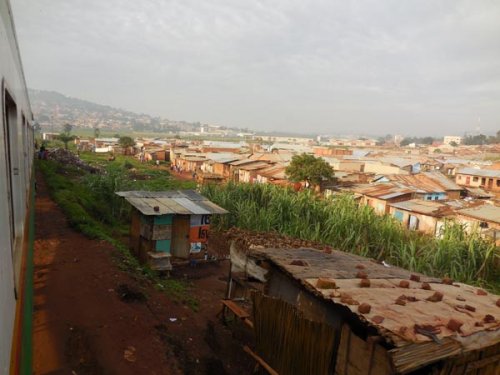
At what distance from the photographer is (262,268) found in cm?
524

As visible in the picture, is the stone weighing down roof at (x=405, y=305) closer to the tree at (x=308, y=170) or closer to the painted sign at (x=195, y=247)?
the painted sign at (x=195, y=247)

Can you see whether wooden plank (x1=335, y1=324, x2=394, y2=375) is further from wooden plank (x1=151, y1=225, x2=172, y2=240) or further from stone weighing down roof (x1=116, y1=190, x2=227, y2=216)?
wooden plank (x1=151, y1=225, x2=172, y2=240)

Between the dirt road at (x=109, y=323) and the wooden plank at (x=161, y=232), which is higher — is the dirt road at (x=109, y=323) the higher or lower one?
the lower one

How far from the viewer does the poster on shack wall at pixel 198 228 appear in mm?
9977

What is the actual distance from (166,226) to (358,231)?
7403 millimetres

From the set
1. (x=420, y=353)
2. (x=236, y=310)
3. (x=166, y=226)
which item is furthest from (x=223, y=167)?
(x=420, y=353)

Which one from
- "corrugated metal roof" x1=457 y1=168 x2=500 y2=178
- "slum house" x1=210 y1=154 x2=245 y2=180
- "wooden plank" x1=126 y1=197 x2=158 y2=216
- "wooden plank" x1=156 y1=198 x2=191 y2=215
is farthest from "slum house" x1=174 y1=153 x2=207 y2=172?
"wooden plank" x1=126 y1=197 x2=158 y2=216

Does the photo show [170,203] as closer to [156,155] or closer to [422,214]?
[422,214]

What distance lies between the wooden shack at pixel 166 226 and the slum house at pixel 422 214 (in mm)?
12573

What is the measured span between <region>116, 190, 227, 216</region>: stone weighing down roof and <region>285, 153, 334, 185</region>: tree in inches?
681

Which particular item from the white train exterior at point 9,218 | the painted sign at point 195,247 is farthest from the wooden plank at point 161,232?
the white train exterior at point 9,218

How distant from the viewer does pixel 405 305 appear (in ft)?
11.1

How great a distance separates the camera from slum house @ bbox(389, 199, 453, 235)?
2042 centimetres

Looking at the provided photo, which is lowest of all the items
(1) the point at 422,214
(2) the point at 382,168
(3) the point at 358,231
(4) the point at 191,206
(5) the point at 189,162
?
(5) the point at 189,162
